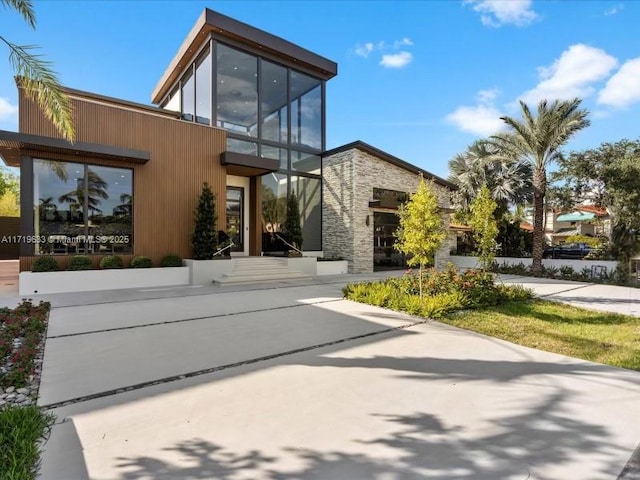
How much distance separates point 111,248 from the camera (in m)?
11.6

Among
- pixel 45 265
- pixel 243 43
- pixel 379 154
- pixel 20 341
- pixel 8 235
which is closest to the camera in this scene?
pixel 20 341

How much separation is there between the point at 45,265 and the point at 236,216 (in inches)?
279

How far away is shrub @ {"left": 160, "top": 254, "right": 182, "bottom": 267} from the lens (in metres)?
11.9

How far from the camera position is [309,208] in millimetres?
17062

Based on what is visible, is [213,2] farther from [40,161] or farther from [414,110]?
[414,110]

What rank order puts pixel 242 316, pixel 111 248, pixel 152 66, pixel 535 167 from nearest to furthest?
pixel 242 316
pixel 111 248
pixel 535 167
pixel 152 66

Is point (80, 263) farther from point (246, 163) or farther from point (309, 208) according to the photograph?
point (309, 208)

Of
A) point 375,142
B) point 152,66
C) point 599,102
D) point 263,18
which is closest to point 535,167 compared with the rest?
point 599,102

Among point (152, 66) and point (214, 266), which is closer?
point (214, 266)

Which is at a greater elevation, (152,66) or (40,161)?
(152,66)

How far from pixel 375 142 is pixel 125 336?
14.0 metres

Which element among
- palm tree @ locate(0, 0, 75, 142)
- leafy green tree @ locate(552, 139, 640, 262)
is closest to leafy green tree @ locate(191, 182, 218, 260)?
palm tree @ locate(0, 0, 75, 142)

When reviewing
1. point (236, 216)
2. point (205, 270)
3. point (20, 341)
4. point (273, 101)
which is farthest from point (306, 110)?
point (20, 341)

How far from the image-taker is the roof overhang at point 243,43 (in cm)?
1414
